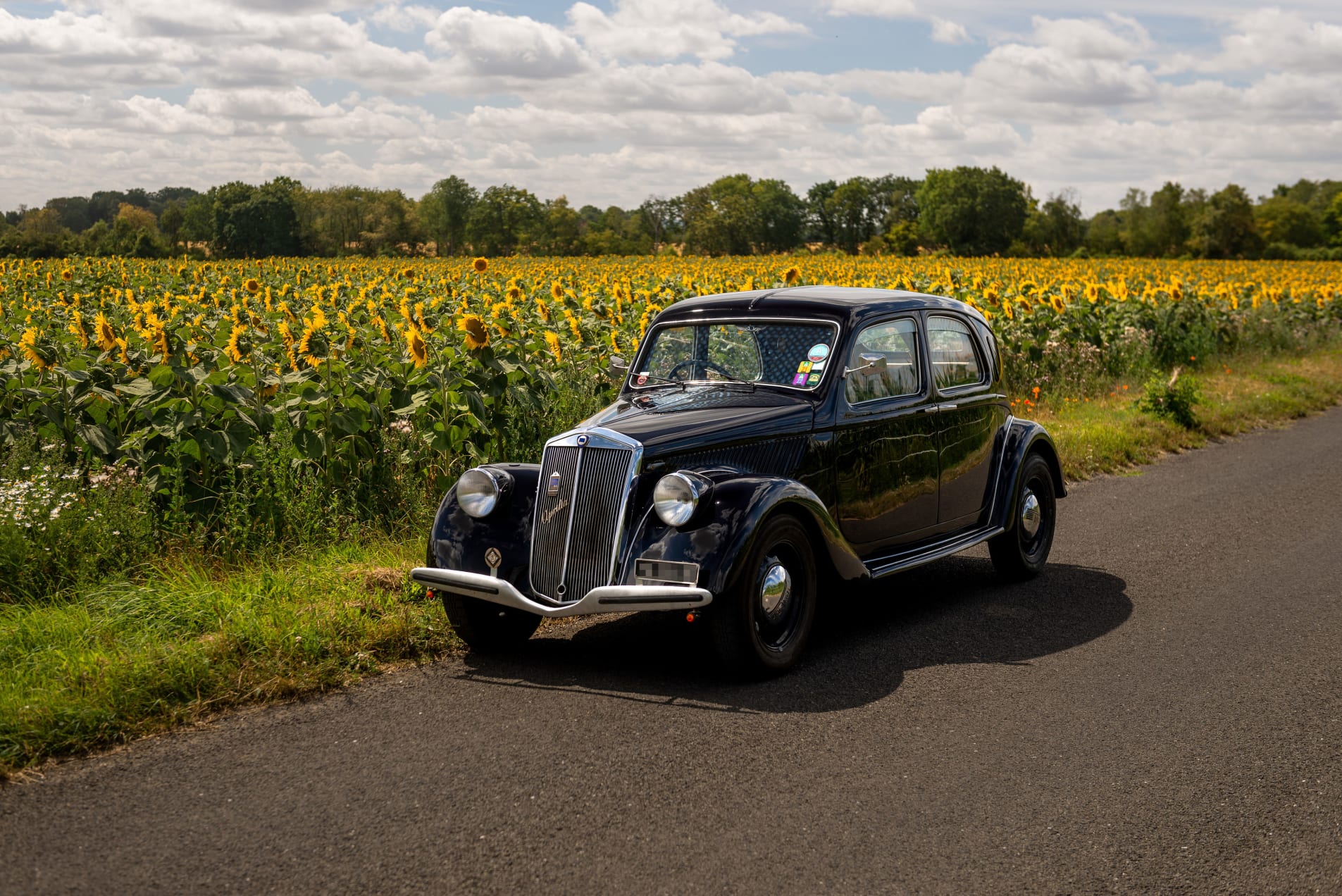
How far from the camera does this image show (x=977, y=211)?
304 feet

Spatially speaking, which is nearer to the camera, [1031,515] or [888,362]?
[888,362]

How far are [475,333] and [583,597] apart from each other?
3322mm

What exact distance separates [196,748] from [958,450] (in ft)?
14.9

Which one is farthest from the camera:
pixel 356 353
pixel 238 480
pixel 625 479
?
pixel 356 353

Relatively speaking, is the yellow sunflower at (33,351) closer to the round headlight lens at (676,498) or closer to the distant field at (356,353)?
the distant field at (356,353)

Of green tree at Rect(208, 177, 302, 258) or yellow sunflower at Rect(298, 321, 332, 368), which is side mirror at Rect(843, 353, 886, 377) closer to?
yellow sunflower at Rect(298, 321, 332, 368)

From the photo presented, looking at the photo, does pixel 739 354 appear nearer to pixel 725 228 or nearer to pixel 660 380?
pixel 660 380

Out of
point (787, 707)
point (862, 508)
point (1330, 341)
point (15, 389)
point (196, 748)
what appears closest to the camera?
point (196, 748)

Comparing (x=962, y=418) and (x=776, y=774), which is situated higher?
(x=962, y=418)

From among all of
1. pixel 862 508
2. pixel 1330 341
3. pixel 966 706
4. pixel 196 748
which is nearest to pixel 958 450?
pixel 862 508

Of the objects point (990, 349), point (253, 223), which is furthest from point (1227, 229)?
point (990, 349)

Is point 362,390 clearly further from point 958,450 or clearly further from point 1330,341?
point 1330,341

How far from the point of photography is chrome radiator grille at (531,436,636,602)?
5.62 m

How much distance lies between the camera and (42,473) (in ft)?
23.2
